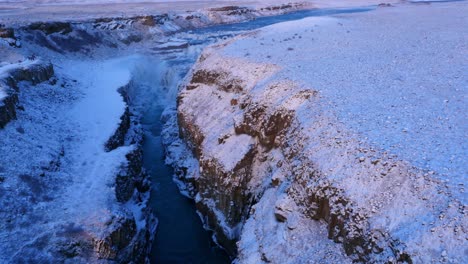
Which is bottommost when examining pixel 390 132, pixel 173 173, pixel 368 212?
pixel 173 173

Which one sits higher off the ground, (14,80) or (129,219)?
(14,80)

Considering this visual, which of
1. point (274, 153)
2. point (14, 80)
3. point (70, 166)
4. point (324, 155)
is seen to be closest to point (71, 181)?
point (70, 166)

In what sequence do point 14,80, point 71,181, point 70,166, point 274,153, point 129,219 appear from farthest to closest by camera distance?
point 14,80 < point 70,166 < point 71,181 < point 129,219 < point 274,153

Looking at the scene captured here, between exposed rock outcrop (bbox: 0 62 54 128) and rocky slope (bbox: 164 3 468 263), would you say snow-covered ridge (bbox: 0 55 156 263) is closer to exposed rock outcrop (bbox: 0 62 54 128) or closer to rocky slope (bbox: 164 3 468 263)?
exposed rock outcrop (bbox: 0 62 54 128)

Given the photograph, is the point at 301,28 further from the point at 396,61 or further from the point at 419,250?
the point at 419,250

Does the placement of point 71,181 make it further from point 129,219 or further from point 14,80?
point 14,80

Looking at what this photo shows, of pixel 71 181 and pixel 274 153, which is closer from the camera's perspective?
pixel 274 153

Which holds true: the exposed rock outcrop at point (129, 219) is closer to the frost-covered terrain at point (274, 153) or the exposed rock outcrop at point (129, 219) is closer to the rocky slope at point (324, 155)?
the frost-covered terrain at point (274, 153)

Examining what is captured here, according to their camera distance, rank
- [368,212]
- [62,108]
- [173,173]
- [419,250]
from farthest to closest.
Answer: [62,108] < [173,173] < [368,212] < [419,250]

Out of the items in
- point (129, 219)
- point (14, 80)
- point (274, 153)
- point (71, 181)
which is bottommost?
point (129, 219)

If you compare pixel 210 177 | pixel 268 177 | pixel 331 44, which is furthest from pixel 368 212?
pixel 331 44
